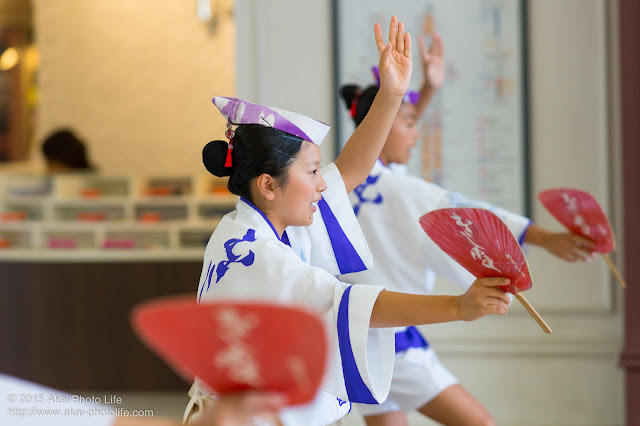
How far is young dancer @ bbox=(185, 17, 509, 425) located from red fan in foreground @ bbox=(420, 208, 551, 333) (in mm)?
37

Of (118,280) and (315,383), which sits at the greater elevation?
(315,383)

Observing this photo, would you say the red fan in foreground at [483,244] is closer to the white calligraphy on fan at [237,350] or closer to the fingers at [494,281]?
the fingers at [494,281]

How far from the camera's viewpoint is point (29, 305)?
4.17 metres

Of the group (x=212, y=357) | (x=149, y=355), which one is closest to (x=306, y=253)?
(x=212, y=357)

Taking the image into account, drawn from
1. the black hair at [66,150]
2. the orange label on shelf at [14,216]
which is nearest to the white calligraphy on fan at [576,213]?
the orange label on shelf at [14,216]

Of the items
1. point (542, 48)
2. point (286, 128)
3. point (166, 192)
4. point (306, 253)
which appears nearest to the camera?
point (286, 128)

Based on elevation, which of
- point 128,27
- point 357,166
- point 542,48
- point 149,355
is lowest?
point 149,355

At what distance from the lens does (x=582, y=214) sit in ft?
6.61

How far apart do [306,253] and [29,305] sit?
3.04m

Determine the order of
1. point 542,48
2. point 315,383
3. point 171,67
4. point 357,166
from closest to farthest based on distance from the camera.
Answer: point 315,383 < point 357,166 < point 542,48 < point 171,67

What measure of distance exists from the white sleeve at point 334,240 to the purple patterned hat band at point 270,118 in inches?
8.6

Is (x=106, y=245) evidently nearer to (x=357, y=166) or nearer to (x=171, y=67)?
(x=171, y=67)

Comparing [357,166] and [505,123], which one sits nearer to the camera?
[357,166]

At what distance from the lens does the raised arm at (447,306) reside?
4.06 feet
